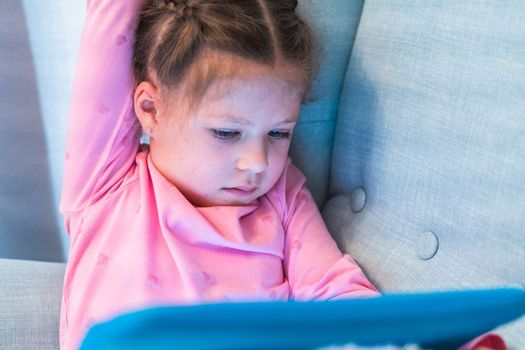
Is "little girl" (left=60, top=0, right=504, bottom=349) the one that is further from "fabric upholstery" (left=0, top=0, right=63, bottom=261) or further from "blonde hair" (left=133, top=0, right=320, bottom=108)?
"fabric upholstery" (left=0, top=0, right=63, bottom=261)

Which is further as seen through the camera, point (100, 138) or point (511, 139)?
point (100, 138)

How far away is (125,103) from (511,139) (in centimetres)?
50

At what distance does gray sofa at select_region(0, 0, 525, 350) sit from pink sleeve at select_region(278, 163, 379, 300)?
0.16ft

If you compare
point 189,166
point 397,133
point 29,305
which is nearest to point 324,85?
point 397,133

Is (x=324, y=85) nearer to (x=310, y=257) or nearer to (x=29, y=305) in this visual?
(x=310, y=257)

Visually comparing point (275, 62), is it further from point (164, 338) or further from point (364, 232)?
point (164, 338)

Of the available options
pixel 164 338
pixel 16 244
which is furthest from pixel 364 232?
pixel 16 244

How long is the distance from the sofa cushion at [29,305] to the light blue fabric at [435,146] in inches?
16.6

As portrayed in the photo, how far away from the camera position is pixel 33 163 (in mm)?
1165

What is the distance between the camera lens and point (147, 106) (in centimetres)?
88

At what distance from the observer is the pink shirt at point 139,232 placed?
2.72 feet

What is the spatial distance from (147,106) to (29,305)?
31cm

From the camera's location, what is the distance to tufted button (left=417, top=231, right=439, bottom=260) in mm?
833

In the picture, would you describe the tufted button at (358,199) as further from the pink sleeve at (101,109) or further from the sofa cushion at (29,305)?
the sofa cushion at (29,305)
